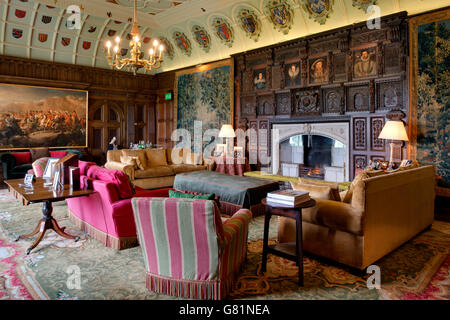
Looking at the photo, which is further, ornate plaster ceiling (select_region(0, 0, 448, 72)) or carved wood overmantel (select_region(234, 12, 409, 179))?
ornate plaster ceiling (select_region(0, 0, 448, 72))

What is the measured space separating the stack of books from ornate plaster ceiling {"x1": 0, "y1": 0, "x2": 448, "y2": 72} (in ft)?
17.5

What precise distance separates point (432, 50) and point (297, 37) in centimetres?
309

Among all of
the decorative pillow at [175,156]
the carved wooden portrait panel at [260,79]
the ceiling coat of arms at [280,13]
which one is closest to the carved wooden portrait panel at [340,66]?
the ceiling coat of arms at [280,13]

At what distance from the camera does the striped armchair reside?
8.34ft

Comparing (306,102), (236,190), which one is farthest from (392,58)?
(236,190)

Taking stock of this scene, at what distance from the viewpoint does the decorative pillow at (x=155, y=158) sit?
A: 27.6ft

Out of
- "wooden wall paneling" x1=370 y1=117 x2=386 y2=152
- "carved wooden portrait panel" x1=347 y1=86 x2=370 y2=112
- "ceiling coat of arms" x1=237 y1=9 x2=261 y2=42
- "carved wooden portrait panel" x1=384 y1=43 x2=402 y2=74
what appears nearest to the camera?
"carved wooden portrait panel" x1=384 y1=43 x2=402 y2=74

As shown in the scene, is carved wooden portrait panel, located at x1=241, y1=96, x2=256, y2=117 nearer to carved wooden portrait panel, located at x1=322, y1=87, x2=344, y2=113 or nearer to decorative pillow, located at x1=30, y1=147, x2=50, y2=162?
carved wooden portrait panel, located at x1=322, y1=87, x2=344, y2=113

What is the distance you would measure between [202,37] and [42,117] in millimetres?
5561

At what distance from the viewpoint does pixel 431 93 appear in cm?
581

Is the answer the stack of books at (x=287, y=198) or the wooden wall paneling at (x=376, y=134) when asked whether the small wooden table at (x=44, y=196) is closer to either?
the stack of books at (x=287, y=198)

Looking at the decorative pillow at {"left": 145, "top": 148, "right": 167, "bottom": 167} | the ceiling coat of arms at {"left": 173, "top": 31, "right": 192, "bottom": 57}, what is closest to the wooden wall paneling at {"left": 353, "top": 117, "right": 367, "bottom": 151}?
the decorative pillow at {"left": 145, "top": 148, "right": 167, "bottom": 167}

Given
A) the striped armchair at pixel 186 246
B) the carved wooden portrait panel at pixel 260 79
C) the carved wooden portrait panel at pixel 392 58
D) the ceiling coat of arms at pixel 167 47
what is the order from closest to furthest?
the striped armchair at pixel 186 246 → the carved wooden portrait panel at pixel 392 58 → the carved wooden portrait panel at pixel 260 79 → the ceiling coat of arms at pixel 167 47

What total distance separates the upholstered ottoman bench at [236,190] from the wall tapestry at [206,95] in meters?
3.76
